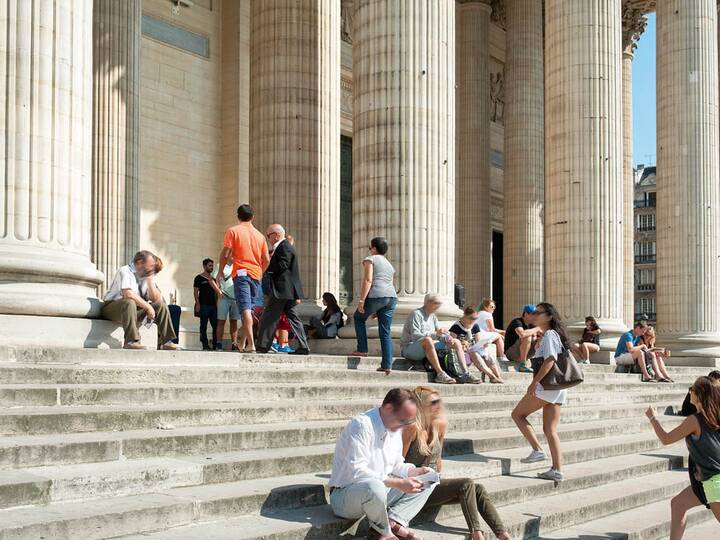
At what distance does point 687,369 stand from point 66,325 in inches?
629

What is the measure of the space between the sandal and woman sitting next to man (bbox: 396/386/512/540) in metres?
0.57

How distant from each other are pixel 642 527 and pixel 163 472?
452cm

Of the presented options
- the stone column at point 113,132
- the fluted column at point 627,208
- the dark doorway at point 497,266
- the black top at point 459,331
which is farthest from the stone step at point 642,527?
the dark doorway at point 497,266

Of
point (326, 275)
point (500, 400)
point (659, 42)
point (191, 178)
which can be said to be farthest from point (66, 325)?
point (659, 42)

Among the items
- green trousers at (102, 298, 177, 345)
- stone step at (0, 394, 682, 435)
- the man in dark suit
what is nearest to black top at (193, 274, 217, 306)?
the man in dark suit

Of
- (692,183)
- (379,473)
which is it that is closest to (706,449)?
(379,473)

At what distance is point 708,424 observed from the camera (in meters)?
7.79

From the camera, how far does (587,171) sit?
1920 cm

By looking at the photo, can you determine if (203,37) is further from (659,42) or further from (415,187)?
(659,42)

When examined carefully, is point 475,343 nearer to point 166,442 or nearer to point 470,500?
point 470,500

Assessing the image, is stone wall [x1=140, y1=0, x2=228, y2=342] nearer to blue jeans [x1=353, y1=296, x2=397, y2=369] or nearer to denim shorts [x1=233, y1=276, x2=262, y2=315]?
denim shorts [x1=233, y1=276, x2=262, y2=315]

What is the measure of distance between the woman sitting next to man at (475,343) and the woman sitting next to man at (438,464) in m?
5.89

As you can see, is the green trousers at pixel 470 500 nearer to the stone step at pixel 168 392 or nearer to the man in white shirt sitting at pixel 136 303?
the stone step at pixel 168 392

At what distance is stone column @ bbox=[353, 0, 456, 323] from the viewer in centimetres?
1484
